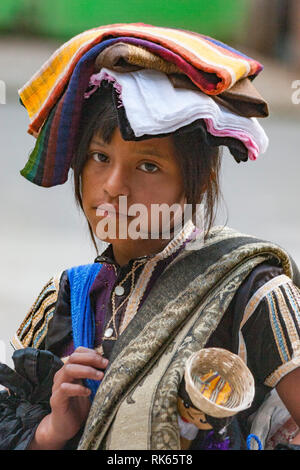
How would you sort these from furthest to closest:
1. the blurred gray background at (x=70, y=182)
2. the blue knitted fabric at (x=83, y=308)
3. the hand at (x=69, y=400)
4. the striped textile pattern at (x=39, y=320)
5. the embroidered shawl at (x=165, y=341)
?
the blurred gray background at (x=70, y=182)
the striped textile pattern at (x=39, y=320)
the blue knitted fabric at (x=83, y=308)
the hand at (x=69, y=400)
the embroidered shawl at (x=165, y=341)

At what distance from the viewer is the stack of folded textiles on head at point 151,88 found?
50.2 inches

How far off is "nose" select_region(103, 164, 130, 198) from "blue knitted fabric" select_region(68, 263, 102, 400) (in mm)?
246

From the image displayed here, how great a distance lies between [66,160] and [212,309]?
0.37 metres

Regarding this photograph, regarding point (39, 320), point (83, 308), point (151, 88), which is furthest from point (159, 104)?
point (39, 320)

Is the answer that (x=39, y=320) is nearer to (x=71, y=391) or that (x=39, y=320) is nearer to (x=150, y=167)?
(x=71, y=391)

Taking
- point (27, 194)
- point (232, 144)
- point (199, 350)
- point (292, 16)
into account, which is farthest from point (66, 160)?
point (292, 16)

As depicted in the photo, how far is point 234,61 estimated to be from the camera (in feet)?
4.39

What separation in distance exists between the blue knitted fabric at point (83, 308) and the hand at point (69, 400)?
0.04m

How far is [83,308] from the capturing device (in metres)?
1.49

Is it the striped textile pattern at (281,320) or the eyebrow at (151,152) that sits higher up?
the eyebrow at (151,152)

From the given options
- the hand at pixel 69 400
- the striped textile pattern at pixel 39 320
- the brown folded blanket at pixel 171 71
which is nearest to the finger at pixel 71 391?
the hand at pixel 69 400

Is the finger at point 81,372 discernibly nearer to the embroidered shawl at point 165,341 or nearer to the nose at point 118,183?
the embroidered shawl at point 165,341

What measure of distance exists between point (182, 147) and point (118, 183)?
12 cm
